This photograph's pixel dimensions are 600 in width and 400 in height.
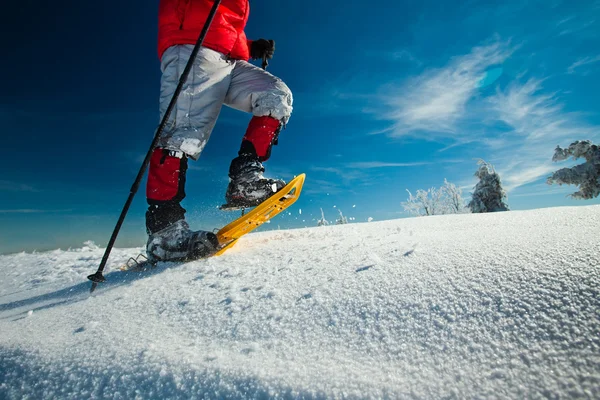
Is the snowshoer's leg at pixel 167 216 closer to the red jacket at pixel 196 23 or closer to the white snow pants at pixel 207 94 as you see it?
the white snow pants at pixel 207 94

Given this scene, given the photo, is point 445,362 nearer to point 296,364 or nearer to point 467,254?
point 296,364

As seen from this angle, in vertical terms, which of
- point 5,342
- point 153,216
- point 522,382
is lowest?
point 522,382

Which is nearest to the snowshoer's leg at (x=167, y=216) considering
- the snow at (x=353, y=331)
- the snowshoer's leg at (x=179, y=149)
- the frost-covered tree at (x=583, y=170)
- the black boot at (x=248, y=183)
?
the snowshoer's leg at (x=179, y=149)

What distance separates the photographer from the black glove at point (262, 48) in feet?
8.21

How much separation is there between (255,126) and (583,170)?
64.7ft

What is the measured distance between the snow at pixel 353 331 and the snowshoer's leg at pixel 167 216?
17.9 inches

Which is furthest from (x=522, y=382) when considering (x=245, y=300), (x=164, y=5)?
(x=164, y=5)

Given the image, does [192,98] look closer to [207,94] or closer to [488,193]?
[207,94]

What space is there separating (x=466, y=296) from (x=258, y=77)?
2016mm

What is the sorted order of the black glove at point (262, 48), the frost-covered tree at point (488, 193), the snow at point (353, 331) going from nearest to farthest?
the snow at point (353, 331), the black glove at point (262, 48), the frost-covered tree at point (488, 193)

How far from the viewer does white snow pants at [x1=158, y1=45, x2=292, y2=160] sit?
1.79 metres

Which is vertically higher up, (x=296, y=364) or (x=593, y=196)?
(x=593, y=196)

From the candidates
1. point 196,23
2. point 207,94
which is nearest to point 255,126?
point 207,94

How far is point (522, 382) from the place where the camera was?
18.4 inches
